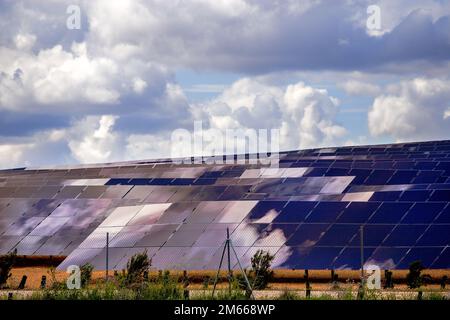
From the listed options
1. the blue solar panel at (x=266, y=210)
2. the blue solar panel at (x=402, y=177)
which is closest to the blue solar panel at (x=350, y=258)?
→ the blue solar panel at (x=266, y=210)

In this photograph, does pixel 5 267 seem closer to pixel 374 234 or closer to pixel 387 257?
pixel 374 234

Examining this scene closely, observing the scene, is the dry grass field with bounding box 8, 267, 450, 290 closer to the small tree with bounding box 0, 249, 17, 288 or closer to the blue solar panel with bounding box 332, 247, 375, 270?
the small tree with bounding box 0, 249, 17, 288

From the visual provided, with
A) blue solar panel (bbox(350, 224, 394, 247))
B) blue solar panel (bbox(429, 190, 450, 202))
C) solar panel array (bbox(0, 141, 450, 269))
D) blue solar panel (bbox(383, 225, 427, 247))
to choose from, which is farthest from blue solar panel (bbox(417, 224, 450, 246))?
blue solar panel (bbox(429, 190, 450, 202))

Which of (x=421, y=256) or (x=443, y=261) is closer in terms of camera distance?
(x=443, y=261)

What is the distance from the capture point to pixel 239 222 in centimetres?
5856

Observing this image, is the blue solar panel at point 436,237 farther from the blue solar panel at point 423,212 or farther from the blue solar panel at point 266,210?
the blue solar panel at point 266,210

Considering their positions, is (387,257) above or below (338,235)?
below

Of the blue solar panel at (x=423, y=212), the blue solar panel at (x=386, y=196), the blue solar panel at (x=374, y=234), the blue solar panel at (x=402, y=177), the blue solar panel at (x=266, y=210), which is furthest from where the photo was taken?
the blue solar panel at (x=402, y=177)

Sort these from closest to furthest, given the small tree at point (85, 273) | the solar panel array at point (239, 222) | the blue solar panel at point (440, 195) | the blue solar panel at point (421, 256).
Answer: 1. the small tree at point (85, 273)
2. the blue solar panel at point (421, 256)
3. the solar panel array at point (239, 222)
4. the blue solar panel at point (440, 195)

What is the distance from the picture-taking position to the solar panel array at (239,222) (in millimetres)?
52562

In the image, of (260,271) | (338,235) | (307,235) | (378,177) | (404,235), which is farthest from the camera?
(378,177)

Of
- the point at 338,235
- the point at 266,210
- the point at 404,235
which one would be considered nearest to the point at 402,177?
the point at 266,210

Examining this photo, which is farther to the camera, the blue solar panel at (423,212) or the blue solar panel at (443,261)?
the blue solar panel at (423,212)
